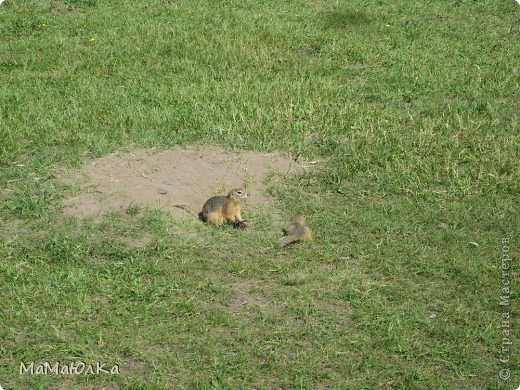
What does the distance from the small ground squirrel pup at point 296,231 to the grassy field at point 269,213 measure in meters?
0.07

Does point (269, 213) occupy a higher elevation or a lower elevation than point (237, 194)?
lower

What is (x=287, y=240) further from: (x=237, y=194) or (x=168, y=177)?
(x=168, y=177)

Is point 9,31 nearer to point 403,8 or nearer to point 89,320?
point 403,8

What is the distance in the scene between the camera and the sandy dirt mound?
19.6ft

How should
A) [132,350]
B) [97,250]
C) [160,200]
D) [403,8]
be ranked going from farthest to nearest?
[403,8]
[160,200]
[97,250]
[132,350]

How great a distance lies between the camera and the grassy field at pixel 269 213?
4.46m

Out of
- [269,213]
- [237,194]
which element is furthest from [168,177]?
[269,213]

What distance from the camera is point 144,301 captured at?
16.1 ft

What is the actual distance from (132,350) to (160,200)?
1.75m

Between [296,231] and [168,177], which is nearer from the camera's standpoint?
[296,231]

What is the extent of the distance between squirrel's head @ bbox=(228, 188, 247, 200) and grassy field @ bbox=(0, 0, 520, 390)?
→ 0.23 meters

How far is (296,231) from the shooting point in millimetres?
5555

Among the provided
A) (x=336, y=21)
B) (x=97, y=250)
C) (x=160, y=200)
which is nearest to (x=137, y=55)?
(x=336, y=21)

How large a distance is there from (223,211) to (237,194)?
0.75ft
